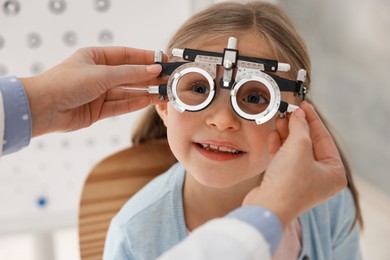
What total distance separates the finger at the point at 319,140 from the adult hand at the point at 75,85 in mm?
227

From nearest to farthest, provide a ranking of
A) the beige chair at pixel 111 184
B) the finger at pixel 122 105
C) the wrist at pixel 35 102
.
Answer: the wrist at pixel 35 102, the finger at pixel 122 105, the beige chair at pixel 111 184

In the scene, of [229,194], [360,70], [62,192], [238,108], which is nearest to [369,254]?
[360,70]

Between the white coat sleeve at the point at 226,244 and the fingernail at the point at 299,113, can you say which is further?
the fingernail at the point at 299,113

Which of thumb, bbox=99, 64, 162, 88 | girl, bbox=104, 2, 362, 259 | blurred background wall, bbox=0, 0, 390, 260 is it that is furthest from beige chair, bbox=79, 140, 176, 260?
thumb, bbox=99, 64, 162, 88

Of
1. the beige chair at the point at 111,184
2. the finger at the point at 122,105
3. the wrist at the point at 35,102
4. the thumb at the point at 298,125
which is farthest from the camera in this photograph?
the beige chair at the point at 111,184

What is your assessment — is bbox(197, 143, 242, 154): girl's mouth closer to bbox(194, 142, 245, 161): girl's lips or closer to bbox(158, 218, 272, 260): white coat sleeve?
bbox(194, 142, 245, 161): girl's lips

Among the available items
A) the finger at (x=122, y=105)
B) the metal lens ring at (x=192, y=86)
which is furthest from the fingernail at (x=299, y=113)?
the finger at (x=122, y=105)

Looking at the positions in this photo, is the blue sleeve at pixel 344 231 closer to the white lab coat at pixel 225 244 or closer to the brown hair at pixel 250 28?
the brown hair at pixel 250 28

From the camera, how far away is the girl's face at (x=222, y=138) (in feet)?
2.30

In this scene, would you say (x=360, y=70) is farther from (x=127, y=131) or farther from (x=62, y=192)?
(x=62, y=192)

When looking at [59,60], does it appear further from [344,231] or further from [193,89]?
[344,231]

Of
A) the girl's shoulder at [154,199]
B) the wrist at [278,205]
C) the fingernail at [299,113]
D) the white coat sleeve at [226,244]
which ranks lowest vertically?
the girl's shoulder at [154,199]

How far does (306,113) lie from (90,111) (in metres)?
0.34

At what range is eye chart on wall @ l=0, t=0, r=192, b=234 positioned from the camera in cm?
100
